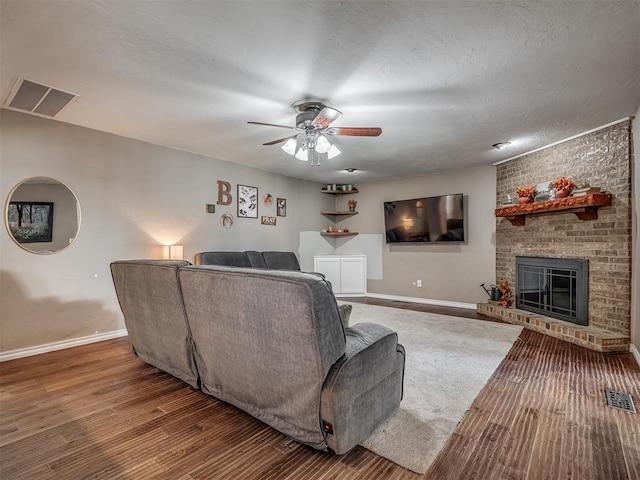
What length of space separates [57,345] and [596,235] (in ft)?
20.1

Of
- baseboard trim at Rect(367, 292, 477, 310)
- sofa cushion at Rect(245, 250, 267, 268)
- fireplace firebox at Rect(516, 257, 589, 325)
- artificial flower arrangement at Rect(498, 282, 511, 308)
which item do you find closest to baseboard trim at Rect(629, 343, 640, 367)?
fireplace firebox at Rect(516, 257, 589, 325)

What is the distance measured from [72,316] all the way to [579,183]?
6116 mm

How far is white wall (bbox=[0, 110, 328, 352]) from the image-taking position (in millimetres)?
3148

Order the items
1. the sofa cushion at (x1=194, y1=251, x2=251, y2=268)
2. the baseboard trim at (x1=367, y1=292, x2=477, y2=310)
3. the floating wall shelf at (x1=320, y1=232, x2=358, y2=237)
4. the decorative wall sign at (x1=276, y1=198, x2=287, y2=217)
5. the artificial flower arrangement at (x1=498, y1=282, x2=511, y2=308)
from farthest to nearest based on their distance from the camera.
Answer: the floating wall shelf at (x1=320, y1=232, x2=358, y2=237), the decorative wall sign at (x1=276, y1=198, x2=287, y2=217), the baseboard trim at (x1=367, y1=292, x2=477, y2=310), the artificial flower arrangement at (x1=498, y1=282, x2=511, y2=308), the sofa cushion at (x1=194, y1=251, x2=251, y2=268)

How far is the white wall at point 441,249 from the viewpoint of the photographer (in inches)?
210

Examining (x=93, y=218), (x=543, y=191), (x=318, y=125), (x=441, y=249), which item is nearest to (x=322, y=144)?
(x=318, y=125)

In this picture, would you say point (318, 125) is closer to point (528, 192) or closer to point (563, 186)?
point (563, 186)

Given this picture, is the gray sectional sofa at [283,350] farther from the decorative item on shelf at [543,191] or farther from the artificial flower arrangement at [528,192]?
the artificial flower arrangement at [528,192]

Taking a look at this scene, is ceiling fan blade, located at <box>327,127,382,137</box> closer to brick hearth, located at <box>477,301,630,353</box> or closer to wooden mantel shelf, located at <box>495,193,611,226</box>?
wooden mantel shelf, located at <box>495,193,611,226</box>

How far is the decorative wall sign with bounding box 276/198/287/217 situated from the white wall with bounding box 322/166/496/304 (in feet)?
5.43

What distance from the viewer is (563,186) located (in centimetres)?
381

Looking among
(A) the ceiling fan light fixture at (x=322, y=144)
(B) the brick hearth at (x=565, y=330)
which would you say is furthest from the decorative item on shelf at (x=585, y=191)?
(A) the ceiling fan light fixture at (x=322, y=144)

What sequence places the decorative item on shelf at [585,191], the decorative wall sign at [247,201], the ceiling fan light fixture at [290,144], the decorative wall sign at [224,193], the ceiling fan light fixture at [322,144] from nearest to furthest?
the ceiling fan light fixture at [322,144] < the ceiling fan light fixture at [290,144] < the decorative item on shelf at [585,191] < the decorative wall sign at [224,193] < the decorative wall sign at [247,201]

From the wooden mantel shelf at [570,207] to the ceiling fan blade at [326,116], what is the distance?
2.88m
